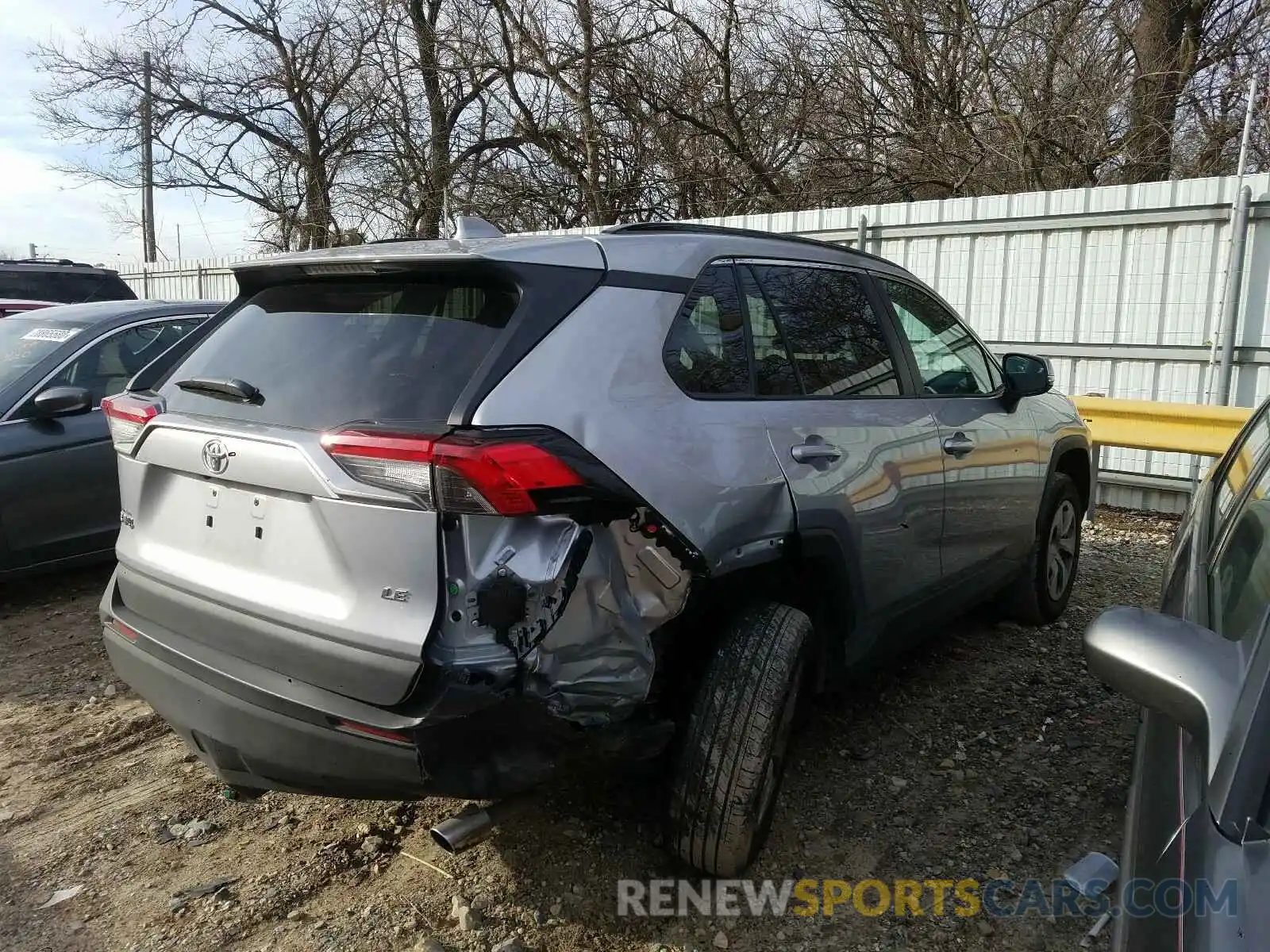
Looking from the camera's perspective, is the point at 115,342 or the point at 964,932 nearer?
the point at 964,932

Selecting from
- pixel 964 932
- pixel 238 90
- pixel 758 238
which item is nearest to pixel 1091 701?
pixel 964 932

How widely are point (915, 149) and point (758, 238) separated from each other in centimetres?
1124

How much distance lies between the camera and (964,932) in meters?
2.49

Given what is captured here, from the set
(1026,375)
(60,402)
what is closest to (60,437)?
(60,402)

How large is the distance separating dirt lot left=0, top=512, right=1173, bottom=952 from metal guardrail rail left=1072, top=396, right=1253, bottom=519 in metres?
3.05

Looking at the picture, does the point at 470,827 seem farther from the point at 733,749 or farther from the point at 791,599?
the point at 791,599

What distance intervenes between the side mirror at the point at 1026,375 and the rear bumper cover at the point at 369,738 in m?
2.55

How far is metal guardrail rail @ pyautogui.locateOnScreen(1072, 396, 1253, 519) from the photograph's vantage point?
20.1 feet

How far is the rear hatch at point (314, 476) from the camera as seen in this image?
2004 mm

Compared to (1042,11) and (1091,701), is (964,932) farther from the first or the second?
(1042,11)

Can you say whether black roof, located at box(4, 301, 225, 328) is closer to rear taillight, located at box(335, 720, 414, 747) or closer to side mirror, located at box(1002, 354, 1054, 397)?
rear taillight, located at box(335, 720, 414, 747)

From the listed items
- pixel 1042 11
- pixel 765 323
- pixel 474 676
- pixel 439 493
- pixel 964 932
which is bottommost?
pixel 964 932

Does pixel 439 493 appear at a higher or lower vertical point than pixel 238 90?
lower

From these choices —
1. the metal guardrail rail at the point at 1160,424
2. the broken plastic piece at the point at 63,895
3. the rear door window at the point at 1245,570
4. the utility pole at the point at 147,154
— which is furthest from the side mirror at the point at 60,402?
the utility pole at the point at 147,154
